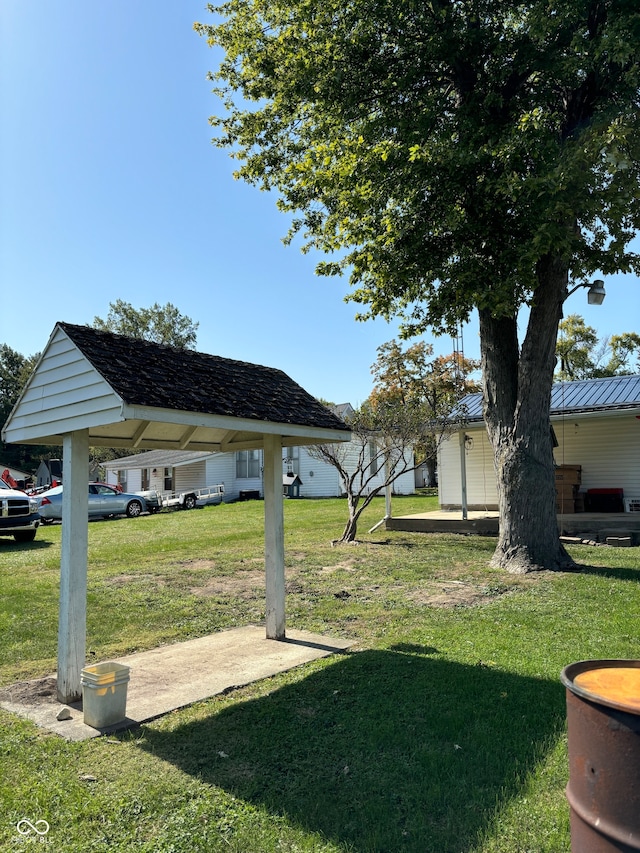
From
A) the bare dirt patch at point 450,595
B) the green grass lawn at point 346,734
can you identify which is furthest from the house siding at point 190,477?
the bare dirt patch at point 450,595

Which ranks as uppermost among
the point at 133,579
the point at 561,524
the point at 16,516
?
the point at 16,516

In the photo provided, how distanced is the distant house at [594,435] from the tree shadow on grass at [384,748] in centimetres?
1256

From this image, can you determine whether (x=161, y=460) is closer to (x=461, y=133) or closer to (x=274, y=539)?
(x=461, y=133)

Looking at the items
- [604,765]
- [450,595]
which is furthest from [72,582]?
[450,595]

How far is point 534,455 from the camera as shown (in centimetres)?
1062

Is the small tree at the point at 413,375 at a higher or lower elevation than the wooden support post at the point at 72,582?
higher

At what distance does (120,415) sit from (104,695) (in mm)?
2016

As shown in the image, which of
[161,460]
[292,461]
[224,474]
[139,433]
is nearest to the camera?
[139,433]

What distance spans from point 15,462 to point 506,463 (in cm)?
5990

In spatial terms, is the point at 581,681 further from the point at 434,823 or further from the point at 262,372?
the point at 262,372

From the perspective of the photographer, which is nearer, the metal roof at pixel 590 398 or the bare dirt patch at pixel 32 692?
the bare dirt patch at pixel 32 692

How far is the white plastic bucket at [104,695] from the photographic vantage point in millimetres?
4438

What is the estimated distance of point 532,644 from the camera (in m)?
6.20

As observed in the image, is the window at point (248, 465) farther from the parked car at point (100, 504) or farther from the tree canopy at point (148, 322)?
the tree canopy at point (148, 322)
